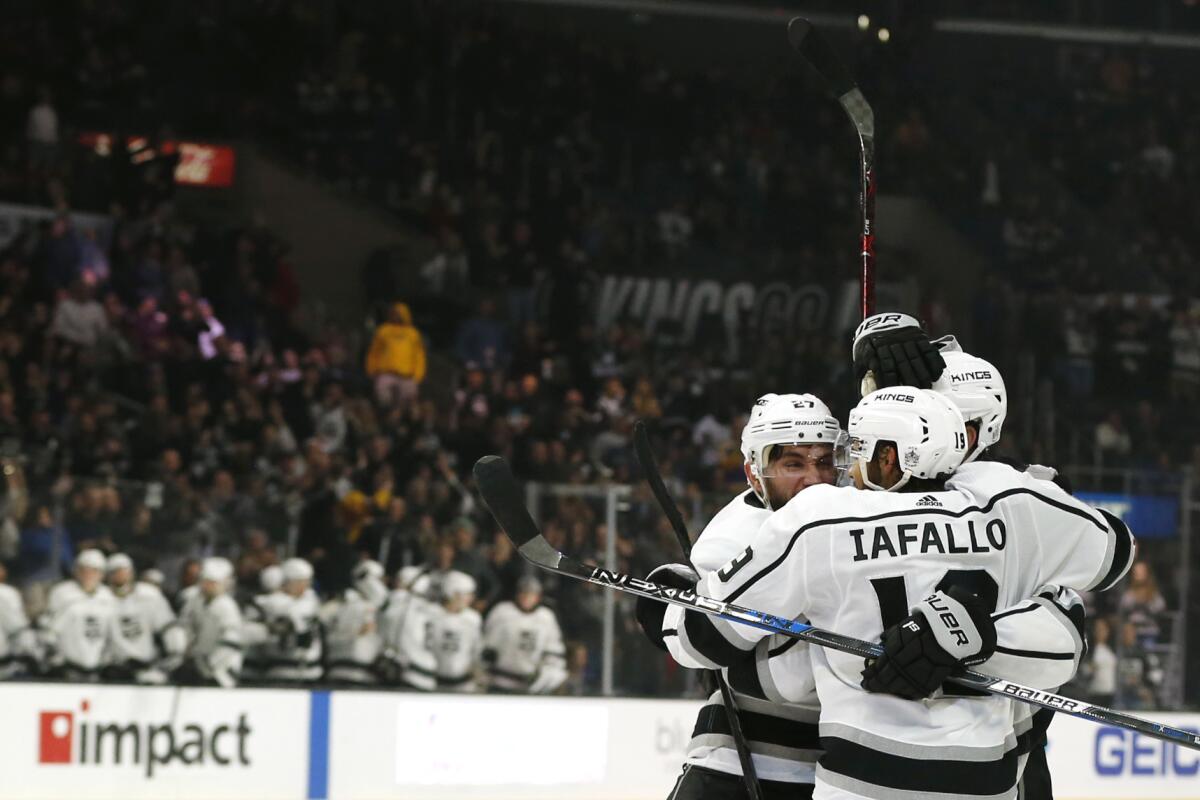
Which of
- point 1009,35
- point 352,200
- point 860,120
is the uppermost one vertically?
point 1009,35

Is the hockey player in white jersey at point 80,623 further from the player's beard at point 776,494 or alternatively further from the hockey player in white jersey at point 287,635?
the player's beard at point 776,494

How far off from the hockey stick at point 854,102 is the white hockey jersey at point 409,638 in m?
4.20

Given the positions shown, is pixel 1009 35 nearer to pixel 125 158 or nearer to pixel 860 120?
pixel 125 158

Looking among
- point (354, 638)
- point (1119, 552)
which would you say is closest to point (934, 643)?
point (1119, 552)

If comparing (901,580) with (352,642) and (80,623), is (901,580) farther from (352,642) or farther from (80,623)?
(80,623)

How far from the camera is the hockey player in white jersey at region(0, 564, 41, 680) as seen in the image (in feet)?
23.4

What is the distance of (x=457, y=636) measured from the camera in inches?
306

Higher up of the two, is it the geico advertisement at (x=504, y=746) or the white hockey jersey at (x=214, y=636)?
the white hockey jersey at (x=214, y=636)

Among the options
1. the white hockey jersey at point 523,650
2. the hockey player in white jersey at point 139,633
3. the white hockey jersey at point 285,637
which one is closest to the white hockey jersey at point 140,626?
the hockey player in white jersey at point 139,633

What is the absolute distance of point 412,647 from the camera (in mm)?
7684

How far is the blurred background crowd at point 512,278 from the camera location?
26.3ft

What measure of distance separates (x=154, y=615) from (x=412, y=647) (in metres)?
1.09

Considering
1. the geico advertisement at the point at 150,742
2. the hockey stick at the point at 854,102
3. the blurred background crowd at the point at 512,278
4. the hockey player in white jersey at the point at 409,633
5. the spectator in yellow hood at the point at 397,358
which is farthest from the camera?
the spectator in yellow hood at the point at 397,358

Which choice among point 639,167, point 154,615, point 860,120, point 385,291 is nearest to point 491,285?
point 385,291
